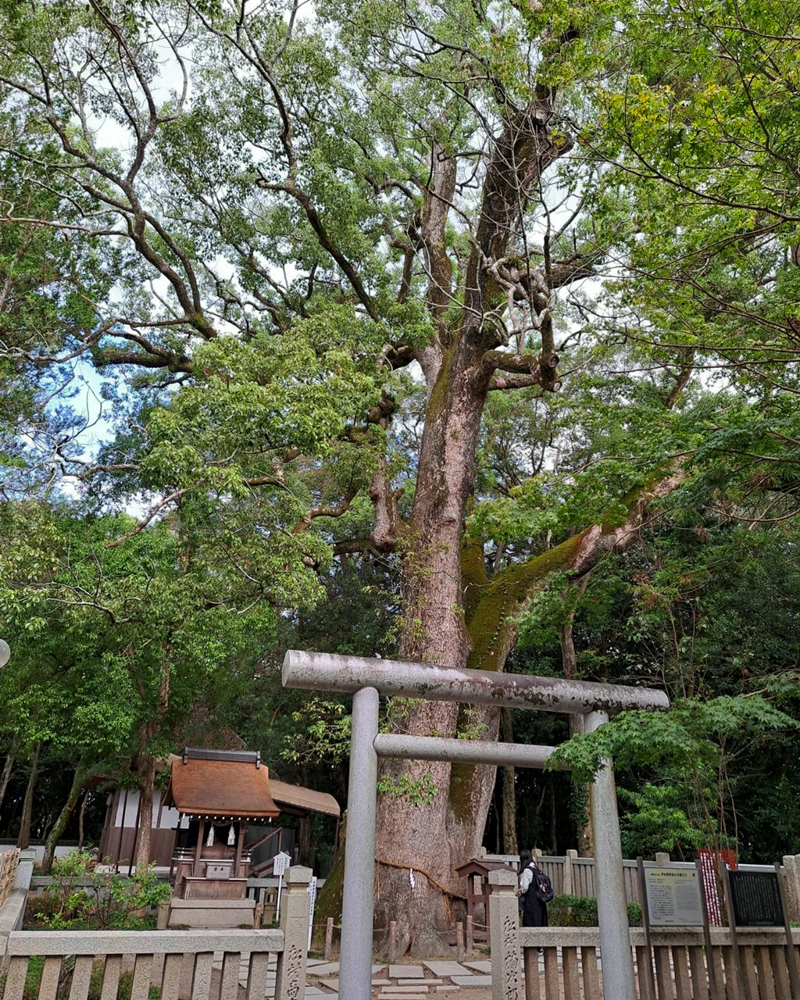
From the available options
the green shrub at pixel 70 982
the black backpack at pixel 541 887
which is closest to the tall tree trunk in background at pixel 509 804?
the black backpack at pixel 541 887

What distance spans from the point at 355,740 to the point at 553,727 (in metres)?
14.5

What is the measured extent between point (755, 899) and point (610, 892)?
1.24 meters

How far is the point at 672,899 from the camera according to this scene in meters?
4.57

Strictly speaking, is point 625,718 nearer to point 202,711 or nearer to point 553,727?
point 553,727

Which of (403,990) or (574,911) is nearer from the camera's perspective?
(403,990)

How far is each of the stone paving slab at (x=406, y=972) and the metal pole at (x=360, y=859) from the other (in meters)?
3.15

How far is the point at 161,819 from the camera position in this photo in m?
19.2

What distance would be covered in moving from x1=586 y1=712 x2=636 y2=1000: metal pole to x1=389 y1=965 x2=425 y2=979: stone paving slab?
2990 millimetres

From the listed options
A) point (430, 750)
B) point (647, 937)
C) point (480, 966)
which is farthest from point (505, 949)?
point (480, 966)

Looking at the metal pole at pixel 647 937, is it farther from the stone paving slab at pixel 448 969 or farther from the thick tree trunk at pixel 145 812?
the thick tree trunk at pixel 145 812

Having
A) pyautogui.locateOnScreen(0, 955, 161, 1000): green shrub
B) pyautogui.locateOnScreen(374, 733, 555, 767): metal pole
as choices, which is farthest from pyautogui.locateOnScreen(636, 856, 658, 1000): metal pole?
pyautogui.locateOnScreen(0, 955, 161, 1000): green shrub

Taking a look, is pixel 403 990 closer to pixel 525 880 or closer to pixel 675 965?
pixel 525 880

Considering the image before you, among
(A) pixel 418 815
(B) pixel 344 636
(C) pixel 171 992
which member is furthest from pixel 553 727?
(C) pixel 171 992

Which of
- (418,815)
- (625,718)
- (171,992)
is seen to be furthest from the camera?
(418,815)
